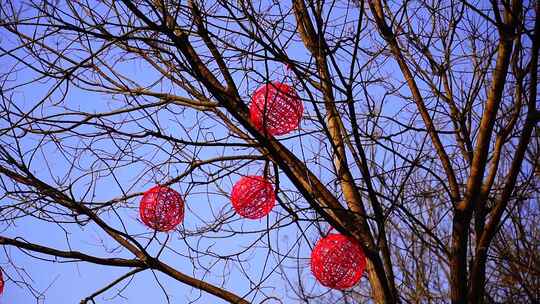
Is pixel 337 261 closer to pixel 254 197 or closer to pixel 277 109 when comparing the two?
pixel 254 197

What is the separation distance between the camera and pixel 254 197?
302cm

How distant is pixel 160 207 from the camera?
10.2ft

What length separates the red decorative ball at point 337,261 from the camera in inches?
112

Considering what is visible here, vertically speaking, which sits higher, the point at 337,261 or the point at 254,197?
the point at 254,197

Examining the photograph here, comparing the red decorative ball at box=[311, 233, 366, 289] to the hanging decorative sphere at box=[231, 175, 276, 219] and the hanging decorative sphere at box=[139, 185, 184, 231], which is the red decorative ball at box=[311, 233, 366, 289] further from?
the hanging decorative sphere at box=[139, 185, 184, 231]

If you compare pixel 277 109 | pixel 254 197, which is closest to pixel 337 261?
pixel 254 197

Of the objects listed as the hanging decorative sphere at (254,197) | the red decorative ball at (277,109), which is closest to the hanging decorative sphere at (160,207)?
the hanging decorative sphere at (254,197)

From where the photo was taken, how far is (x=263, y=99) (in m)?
2.79

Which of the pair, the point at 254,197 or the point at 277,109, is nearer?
the point at 277,109

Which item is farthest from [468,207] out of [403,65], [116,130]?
[116,130]

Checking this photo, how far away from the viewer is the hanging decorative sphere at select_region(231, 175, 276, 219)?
3.03m

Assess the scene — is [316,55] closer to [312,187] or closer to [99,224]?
[312,187]

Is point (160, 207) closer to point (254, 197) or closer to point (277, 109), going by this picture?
point (254, 197)

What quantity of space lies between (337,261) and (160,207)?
0.95 m
